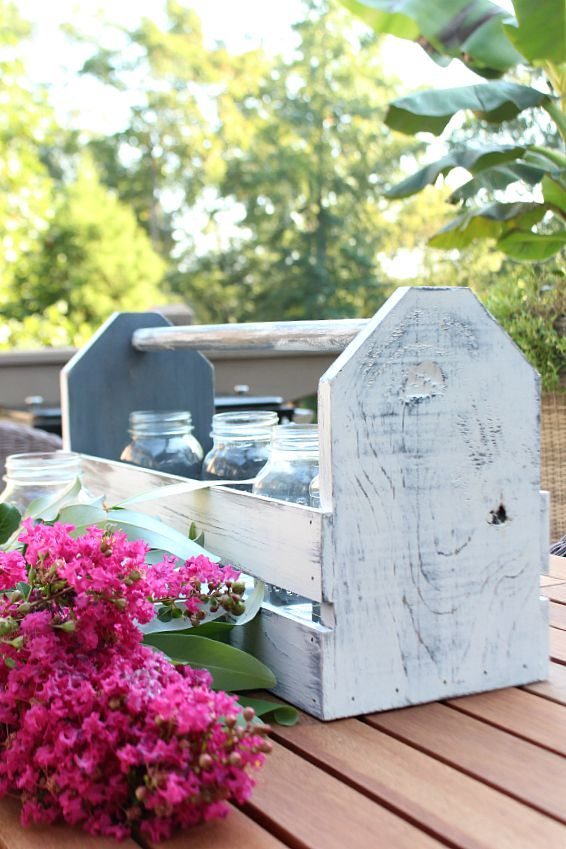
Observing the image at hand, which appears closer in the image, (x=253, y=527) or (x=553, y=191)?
(x=253, y=527)

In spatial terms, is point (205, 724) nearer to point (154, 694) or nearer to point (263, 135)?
point (154, 694)

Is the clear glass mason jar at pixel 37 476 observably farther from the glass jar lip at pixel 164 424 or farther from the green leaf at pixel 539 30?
the green leaf at pixel 539 30

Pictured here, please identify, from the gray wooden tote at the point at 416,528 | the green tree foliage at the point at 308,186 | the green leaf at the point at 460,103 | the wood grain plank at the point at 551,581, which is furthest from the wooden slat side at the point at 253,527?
the green tree foliage at the point at 308,186

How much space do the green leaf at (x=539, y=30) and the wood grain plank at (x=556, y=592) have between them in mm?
2609

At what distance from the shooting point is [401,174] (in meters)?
17.0

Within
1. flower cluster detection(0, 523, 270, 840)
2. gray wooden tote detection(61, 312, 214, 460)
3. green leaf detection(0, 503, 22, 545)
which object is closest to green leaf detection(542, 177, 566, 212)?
gray wooden tote detection(61, 312, 214, 460)

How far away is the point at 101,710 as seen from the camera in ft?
2.13

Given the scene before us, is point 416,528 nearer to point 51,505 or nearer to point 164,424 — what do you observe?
point 51,505

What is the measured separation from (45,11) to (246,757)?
58.8 feet

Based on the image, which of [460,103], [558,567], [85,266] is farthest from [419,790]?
Answer: [85,266]

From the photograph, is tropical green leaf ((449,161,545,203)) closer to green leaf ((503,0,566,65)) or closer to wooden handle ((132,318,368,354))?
green leaf ((503,0,566,65))

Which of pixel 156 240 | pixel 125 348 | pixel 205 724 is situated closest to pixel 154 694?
pixel 205 724

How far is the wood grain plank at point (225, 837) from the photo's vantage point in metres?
0.61

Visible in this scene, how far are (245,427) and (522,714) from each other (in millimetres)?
487
